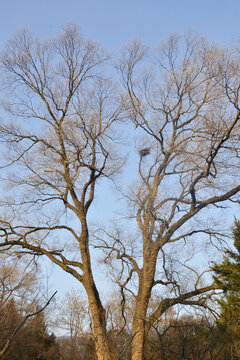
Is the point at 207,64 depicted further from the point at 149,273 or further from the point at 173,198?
the point at 149,273

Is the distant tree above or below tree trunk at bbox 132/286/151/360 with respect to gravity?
above

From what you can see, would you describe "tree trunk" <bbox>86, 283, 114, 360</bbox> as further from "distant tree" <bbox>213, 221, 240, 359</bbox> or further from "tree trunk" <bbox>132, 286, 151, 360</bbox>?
"distant tree" <bbox>213, 221, 240, 359</bbox>

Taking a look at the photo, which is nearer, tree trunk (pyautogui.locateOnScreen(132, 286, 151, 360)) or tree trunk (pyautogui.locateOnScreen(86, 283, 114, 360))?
tree trunk (pyautogui.locateOnScreen(86, 283, 114, 360))

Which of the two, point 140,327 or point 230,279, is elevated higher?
point 230,279

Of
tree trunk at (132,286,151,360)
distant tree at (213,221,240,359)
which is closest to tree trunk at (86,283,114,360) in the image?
tree trunk at (132,286,151,360)

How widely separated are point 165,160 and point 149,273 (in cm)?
362

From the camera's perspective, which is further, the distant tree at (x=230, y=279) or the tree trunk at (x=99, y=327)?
the distant tree at (x=230, y=279)

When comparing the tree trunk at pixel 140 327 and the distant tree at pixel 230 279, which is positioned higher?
the distant tree at pixel 230 279

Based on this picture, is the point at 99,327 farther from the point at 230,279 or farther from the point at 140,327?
the point at 230,279

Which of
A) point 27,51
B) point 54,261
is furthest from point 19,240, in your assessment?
point 27,51

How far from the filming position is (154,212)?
36.8 feet

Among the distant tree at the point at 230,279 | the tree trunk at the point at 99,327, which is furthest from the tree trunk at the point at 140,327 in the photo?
the distant tree at the point at 230,279

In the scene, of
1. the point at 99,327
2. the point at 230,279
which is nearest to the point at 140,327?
the point at 99,327

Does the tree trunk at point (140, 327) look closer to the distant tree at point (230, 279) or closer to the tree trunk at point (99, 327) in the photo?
the tree trunk at point (99, 327)
